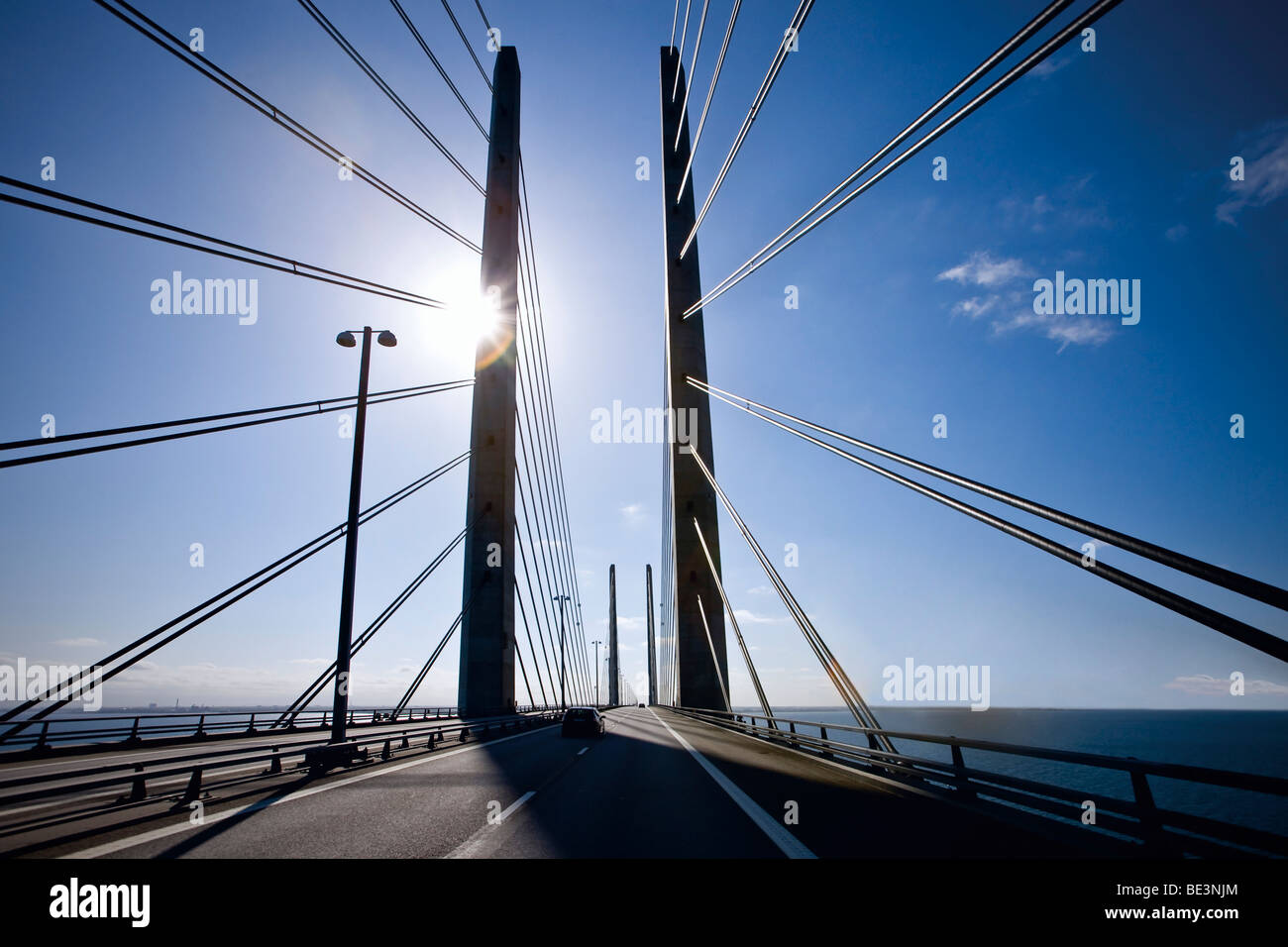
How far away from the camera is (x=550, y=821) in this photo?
7.17 metres

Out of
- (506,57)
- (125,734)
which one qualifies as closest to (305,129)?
(125,734)

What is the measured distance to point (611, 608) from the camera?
118250 millimetres

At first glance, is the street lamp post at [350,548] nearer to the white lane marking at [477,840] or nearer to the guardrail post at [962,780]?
the white lane marking at [477,840]

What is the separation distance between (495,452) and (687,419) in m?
8.46

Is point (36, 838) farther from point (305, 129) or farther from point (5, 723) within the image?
point (305, 129)

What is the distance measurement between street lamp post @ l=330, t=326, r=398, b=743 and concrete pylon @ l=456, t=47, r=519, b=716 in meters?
10.0

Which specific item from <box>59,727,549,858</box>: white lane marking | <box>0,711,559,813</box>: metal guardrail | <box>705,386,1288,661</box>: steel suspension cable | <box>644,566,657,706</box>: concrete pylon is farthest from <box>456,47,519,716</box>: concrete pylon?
<box>644,566,657,706</box>: concrete pylon

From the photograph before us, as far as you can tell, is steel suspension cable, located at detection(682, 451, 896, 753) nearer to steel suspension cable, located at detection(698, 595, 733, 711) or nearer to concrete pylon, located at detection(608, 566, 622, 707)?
steel suspension cable, located at detection(698, 595, 733, 711)

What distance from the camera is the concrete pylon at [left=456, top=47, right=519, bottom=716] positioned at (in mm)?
25250

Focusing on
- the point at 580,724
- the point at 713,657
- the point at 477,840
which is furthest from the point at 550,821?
the point at 713,657

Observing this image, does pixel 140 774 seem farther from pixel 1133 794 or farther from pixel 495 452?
pixel 495 452

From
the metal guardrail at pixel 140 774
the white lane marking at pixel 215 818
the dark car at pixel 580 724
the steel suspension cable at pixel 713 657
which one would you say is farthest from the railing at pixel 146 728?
the steel suspension cable at pixel 713 657

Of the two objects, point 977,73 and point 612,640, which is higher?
point 977,73
